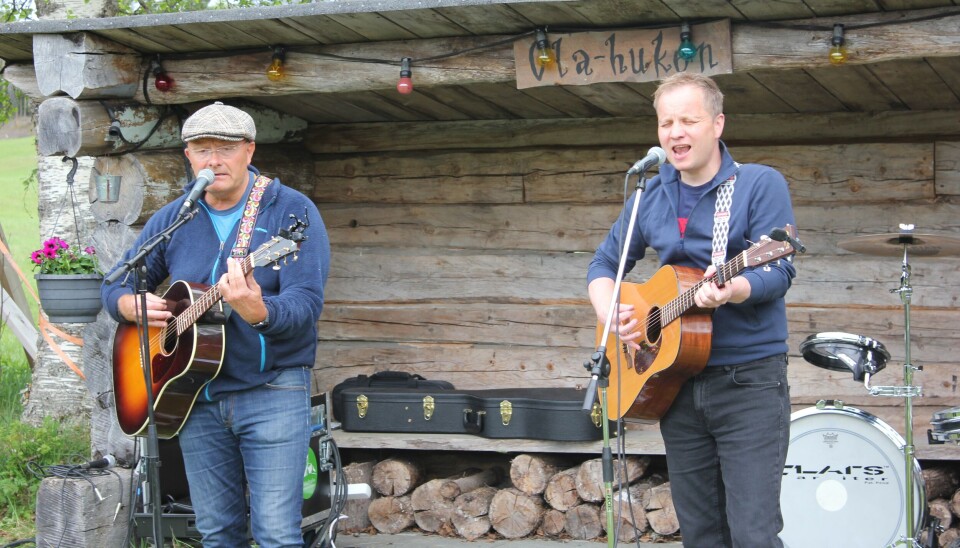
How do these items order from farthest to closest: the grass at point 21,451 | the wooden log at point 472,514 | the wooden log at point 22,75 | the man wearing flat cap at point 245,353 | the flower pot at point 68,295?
1. the wooden log at point 472,514
2. the grass at point 21,451
3. the wooden log at point 22,75
4. the flower pot at point 68,295
5. the man wearing flat cap at point 245,353

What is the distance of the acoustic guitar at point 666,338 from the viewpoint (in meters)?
2.89

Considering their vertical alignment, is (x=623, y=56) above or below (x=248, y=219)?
above

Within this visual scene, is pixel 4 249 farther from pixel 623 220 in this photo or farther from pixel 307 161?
pixel 623 220

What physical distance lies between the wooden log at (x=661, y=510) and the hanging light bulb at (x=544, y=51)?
2263mm

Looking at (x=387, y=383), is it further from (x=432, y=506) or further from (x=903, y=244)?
(x=903, y=244)

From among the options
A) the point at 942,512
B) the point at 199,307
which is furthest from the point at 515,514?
the point at 199,307

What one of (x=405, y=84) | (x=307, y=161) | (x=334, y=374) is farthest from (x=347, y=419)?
(x=405, y=84)

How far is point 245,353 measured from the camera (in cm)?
347

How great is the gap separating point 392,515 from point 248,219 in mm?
2723

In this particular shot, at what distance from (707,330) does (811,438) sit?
205 centimetres

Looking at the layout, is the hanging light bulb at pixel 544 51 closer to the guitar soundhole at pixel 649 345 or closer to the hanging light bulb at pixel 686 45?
the hanging light bulb at pixel 686 45

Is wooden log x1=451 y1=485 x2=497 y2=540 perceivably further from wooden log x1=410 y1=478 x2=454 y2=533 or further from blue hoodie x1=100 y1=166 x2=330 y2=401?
blue hoodie x1=100 y1=166 x2=330 y2=401

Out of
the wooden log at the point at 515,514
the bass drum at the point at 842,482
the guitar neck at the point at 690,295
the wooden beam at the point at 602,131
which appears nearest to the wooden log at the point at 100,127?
the wooden beam at the point at 602,131

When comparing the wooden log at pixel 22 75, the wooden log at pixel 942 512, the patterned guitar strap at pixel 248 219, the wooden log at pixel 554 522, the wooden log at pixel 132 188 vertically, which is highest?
the wooden log at pixel 22 75
